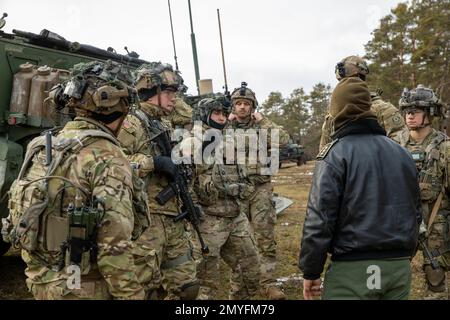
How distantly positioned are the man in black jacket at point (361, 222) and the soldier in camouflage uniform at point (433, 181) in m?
2.31

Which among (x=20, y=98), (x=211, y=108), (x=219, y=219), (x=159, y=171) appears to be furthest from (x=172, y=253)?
(x=20, y=98)

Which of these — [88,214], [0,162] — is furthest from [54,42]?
[88,214]

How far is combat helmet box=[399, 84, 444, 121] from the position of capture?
5.32 metres

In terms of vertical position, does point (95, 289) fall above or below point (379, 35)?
below

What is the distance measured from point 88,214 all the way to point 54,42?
5.16 m

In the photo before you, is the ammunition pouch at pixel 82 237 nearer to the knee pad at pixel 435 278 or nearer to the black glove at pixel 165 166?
the black glove at pixel 165 166

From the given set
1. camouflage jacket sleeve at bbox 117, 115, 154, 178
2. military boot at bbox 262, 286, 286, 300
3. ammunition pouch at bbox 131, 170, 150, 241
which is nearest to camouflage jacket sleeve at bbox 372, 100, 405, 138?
military boot at bbox 262, 286, 286, 300

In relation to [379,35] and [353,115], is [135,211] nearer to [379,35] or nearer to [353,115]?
[353,115]

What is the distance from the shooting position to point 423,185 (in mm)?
5188

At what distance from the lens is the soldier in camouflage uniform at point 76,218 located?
271 cm

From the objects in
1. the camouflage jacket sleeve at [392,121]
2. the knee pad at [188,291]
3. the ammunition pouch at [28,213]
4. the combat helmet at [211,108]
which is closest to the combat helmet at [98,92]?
the ammunition pouch at [28,213]

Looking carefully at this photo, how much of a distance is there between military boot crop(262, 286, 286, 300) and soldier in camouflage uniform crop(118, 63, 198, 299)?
1.88 metres

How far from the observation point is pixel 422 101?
532cm

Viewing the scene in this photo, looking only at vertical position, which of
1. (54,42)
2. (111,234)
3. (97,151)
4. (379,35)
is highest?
(379,35)
